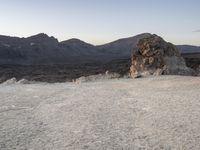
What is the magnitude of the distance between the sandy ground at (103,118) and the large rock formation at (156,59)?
623 centimetres

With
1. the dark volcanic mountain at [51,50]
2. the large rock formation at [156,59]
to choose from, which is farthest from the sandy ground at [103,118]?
the dark volcanic mountain at [51,50]

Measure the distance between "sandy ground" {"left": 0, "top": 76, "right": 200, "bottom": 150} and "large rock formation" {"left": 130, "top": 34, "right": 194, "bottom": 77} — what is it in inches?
245

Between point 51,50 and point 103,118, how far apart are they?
130214 mm

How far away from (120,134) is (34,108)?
3.90 meters

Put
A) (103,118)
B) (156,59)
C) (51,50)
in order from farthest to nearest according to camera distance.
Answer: (51,50) → (156,59) → (103,118)

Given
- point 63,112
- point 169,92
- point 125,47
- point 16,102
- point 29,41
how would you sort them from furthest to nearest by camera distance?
point 125,47
point 29,41
point 169,92
point 16,102
point 63,112

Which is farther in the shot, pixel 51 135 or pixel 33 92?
pixel 33 92

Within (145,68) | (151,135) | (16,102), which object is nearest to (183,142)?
(151,135)

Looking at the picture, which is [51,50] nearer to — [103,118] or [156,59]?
[156,59]

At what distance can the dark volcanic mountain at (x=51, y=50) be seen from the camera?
102 m

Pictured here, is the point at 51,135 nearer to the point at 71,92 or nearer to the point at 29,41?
the point at 71,92

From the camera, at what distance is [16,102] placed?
12.0 metres

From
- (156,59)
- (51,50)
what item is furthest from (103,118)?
(51,50)

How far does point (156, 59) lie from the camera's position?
2181cm
